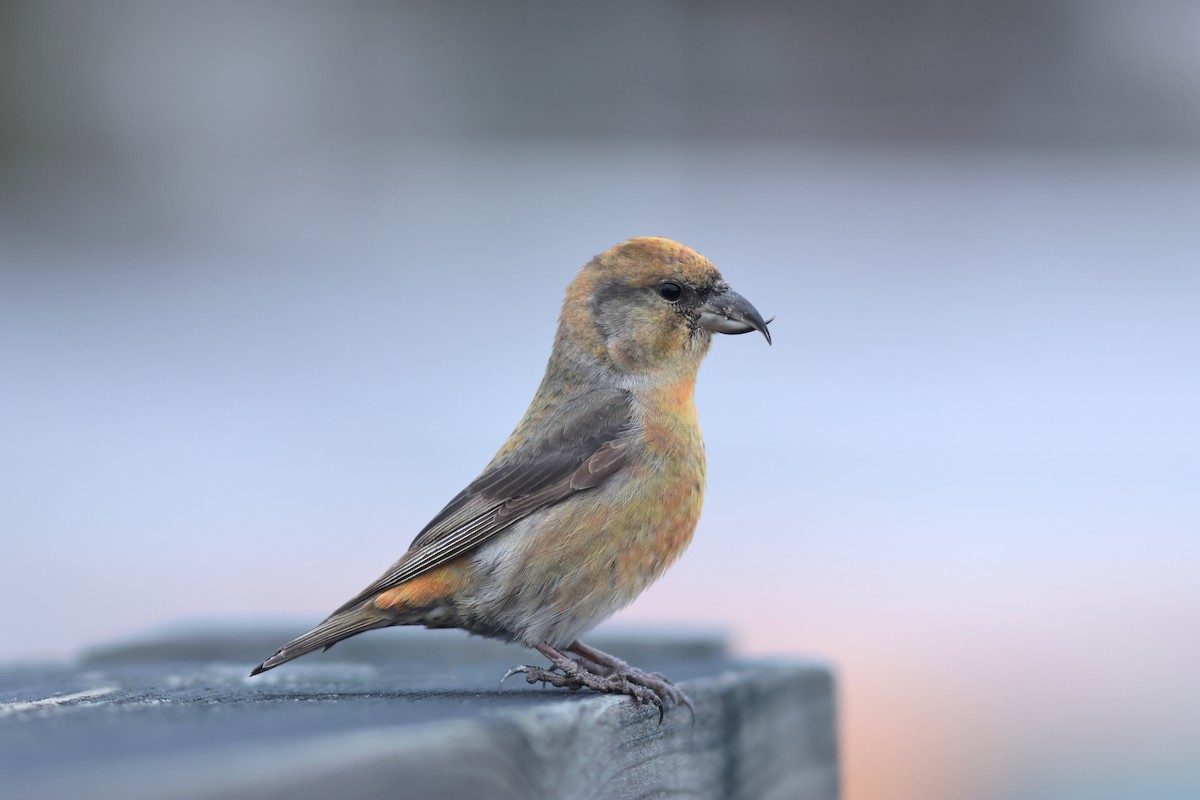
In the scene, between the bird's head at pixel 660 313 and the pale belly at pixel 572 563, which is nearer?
the pale belly at pixel 572 563

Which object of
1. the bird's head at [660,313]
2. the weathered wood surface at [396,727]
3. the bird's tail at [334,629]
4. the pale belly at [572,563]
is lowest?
the weathered wood surface at [396,727]

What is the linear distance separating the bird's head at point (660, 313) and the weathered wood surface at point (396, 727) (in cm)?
78

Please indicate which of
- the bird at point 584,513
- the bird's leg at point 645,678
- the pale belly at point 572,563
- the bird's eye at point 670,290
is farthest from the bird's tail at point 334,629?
the bird's eye at point 670,290

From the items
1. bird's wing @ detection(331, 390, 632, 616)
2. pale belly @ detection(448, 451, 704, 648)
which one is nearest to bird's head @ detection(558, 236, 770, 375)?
bird's wing @ detection(331, 390, 632, 616)

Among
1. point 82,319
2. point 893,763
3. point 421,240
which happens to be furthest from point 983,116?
point 82,319

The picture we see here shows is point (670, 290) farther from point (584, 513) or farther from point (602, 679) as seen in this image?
point (602, 679)

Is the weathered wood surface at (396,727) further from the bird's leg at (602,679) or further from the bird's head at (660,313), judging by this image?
A: the bird's head at (660,313)

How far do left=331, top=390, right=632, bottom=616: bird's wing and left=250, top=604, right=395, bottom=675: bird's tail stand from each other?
0.03 m

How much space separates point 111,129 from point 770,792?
38.5ft

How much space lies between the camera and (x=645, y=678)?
2779 millimetres

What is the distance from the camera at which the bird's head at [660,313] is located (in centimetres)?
365

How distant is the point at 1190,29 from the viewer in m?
11.8

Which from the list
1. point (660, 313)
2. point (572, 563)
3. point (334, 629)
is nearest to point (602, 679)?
point (572, 563)

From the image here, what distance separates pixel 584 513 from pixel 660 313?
662mm
